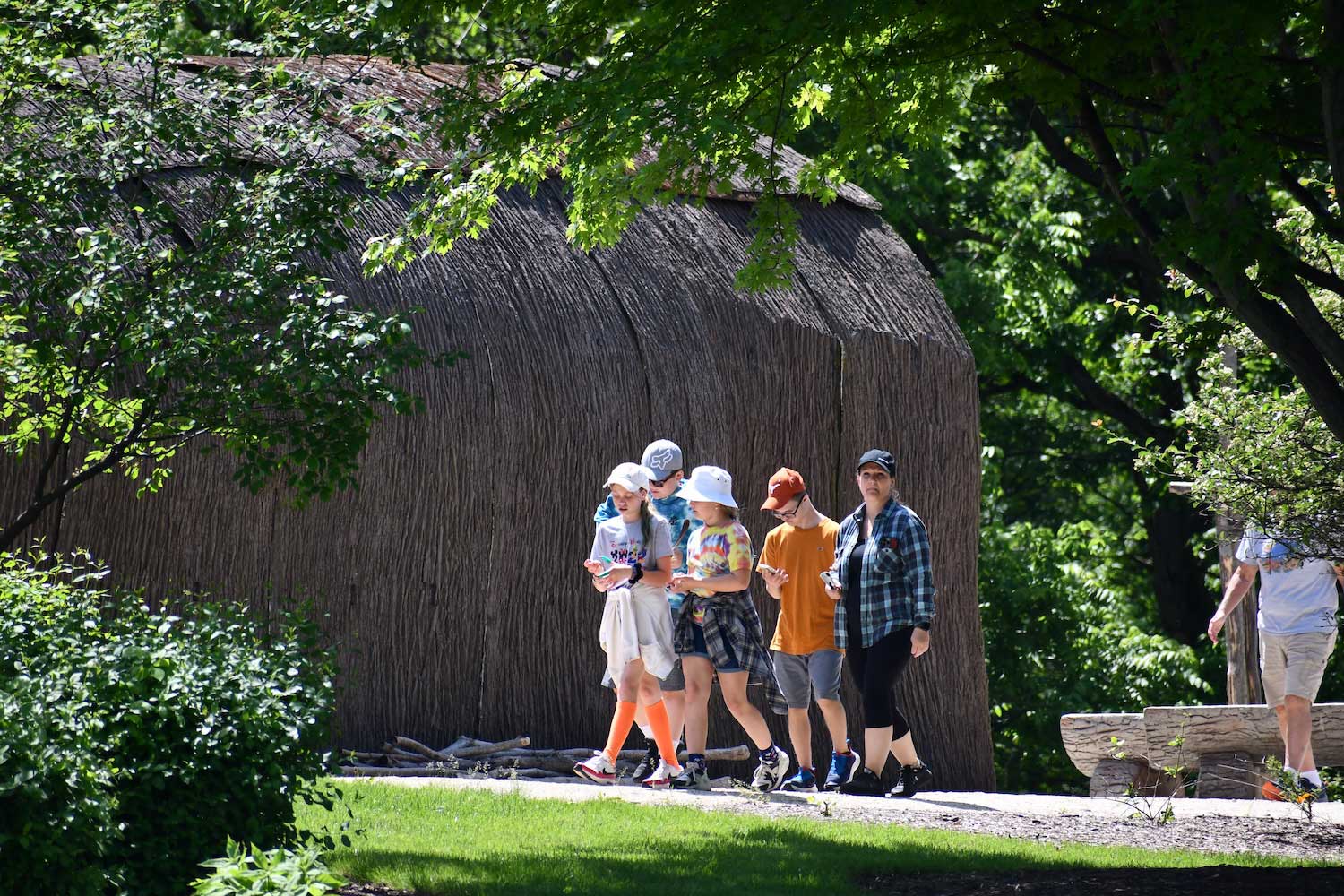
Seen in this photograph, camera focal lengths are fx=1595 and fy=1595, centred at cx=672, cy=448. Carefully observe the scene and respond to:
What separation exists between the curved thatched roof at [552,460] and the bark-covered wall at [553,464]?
0.01m

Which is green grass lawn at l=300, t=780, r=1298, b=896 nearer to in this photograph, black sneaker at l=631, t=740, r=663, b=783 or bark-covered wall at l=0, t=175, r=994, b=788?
black sneaker at l=631, t=740, r=663, b=783

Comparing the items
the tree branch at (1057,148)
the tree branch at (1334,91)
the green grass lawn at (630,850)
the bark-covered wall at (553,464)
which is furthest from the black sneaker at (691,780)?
the tree branch at (1057,148)

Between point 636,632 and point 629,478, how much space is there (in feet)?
2.54

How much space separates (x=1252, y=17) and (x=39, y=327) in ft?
14.5

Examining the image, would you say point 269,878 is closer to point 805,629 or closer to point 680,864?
point 680,864

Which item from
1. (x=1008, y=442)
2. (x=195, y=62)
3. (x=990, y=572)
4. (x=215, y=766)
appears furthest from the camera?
(x=1008, y=442)

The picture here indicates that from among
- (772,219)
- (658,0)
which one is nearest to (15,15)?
(658,0)

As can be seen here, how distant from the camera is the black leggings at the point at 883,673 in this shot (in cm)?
791

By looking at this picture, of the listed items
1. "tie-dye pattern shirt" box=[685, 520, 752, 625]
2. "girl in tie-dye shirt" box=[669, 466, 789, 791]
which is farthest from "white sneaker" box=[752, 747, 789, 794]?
"tie-dye pattern shirt" box=[685, 520, 752, 625]

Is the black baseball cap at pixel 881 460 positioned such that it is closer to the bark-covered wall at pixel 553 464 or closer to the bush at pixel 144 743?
the bark-covered wall at pixel 553 464

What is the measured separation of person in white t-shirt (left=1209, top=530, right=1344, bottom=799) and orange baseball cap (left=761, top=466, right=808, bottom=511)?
260cm

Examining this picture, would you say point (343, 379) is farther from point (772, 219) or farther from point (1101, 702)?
point (1101, 702)

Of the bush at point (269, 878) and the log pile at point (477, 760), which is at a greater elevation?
the log pile at point (477, 760)

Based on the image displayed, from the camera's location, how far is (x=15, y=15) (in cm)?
621
